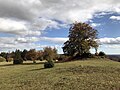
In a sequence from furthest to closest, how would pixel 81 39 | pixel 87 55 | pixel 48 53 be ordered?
pixel 48 53
pixel 81 39
pixel 87 55

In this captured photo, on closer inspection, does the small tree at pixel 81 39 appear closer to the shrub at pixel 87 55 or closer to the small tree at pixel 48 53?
the shrub at pixel 87 55

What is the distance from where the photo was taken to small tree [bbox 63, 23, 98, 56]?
71.6 metres

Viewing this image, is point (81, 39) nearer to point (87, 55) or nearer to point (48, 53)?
point (87, 55)

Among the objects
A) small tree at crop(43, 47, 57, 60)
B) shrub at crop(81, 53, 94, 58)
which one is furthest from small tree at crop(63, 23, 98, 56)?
small tree at crop(43, 47, 57, 60)

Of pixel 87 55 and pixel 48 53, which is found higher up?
pixel 48 53

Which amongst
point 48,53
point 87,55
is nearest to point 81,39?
point 87,55

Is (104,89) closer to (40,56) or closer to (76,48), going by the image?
(76,48)

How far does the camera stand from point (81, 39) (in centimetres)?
7244

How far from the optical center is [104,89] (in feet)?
72.8

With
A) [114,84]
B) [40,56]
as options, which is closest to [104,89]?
[114,84]

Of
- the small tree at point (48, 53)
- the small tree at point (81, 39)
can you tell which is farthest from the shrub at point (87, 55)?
the small tree at point (48, 53)

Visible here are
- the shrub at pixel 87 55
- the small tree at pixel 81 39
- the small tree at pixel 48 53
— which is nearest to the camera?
the shrub at pixel 87 55

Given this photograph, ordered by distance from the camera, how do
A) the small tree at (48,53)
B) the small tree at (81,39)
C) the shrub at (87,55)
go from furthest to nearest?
the small tree at (48,53) → the small tree at (81,39) → the shrub at (87,55)

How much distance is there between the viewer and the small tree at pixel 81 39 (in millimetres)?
71562
